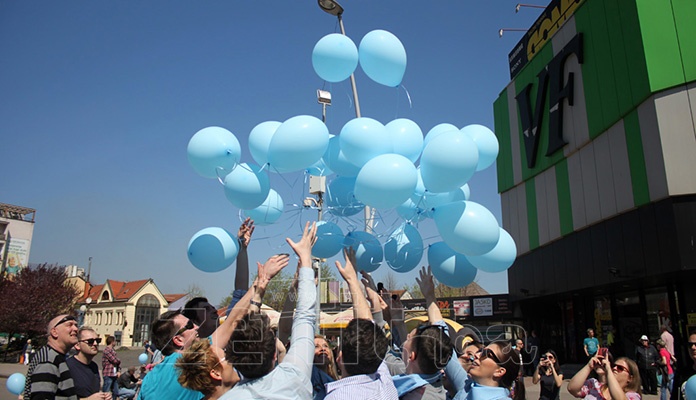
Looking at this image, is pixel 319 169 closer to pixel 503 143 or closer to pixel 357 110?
pixel 357 110

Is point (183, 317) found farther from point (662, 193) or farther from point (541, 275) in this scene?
point (541, 275)

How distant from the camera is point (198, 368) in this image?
2270mm

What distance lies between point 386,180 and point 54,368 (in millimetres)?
2888

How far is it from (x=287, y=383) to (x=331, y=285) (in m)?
14.4

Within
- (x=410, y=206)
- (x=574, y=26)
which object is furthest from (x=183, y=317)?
(x=574, y=26)

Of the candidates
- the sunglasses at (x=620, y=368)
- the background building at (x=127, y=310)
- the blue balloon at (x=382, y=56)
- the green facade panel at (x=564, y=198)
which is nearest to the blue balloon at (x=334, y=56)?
the blue balloon at (x=382, y=56)

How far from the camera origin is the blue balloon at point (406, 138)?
5.07 meters

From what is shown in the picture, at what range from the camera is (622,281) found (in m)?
13.0

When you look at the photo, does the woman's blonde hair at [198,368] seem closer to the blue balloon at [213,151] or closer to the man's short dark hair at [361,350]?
the man's short dark hair at [361,350]

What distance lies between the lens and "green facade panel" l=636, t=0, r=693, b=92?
11336 mm

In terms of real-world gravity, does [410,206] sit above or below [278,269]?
above

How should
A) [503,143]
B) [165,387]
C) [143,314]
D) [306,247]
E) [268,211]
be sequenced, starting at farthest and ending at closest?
[143,314]
[503,143]
[268,211]
[306,247]
[165,387]

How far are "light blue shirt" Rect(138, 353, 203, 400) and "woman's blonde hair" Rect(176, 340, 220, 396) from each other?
12.1 inches

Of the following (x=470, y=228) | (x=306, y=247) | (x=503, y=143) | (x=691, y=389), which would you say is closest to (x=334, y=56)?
(x=470, y=228)
